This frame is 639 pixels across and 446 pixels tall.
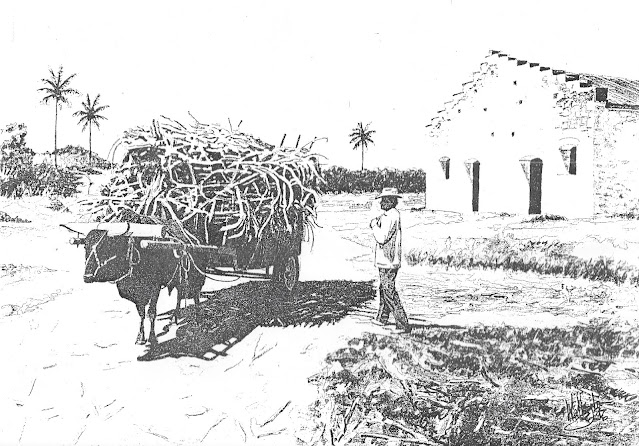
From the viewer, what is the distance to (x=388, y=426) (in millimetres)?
3104

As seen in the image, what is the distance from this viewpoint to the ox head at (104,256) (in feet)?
12.3

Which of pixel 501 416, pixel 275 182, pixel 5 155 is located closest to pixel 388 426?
pixel 501 416

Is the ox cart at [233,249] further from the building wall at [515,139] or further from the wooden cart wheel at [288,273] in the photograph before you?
the building wall at [515,139]

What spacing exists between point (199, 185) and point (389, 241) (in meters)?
1.49

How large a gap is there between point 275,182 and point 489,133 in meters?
6.01

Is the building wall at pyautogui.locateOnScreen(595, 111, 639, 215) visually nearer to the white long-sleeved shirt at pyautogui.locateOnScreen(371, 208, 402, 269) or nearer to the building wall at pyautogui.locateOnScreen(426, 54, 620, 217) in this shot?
the building wall at pyautogui.locateOnScreen(426, 54, 620, 217)

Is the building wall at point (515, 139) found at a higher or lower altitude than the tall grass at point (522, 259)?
higher

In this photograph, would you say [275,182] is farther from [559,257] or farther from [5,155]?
[5,155]

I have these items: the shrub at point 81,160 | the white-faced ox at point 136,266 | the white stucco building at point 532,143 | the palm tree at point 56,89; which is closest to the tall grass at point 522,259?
the white stucco building at point 532,143

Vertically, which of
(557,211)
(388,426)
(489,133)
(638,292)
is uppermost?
(489,133)

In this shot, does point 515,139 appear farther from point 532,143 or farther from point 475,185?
point 475,185

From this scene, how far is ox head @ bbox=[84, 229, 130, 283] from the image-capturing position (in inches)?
148

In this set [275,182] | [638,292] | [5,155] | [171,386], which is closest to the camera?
[171,386]

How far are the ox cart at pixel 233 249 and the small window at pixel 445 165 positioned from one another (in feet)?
13.5
